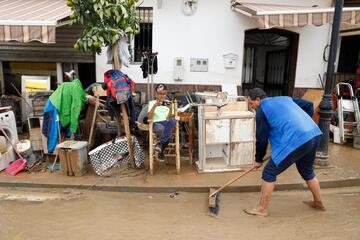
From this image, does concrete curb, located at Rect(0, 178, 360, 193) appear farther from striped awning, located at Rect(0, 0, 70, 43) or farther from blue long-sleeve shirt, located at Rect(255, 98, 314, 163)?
striped awning, located at Rect(0, 0, 70, 43)

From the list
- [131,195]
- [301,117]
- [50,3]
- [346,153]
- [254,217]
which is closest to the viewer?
[301,117]

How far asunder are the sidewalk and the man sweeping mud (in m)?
0.93

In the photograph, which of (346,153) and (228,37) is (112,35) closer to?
(228,37)

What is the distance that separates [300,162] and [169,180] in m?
2.14

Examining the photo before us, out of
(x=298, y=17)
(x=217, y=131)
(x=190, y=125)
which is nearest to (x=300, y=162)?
(x=217, y=131)

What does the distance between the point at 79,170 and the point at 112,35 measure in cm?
238

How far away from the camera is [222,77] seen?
26.7ft

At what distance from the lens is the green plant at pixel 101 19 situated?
478 centimetres

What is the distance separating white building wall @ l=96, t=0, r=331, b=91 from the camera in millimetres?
7793

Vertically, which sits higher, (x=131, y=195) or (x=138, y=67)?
(x=138, y=67)

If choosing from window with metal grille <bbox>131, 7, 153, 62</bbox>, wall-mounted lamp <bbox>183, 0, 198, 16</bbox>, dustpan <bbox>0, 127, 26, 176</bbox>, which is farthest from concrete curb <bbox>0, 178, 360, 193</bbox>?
wall-mounted lamp <bbox>183, 0, 198, 16</bbox>

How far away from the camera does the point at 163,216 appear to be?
4051 mm

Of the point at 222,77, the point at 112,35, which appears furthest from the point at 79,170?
the point at 222,77

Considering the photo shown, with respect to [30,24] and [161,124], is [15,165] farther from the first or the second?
[161,124]
